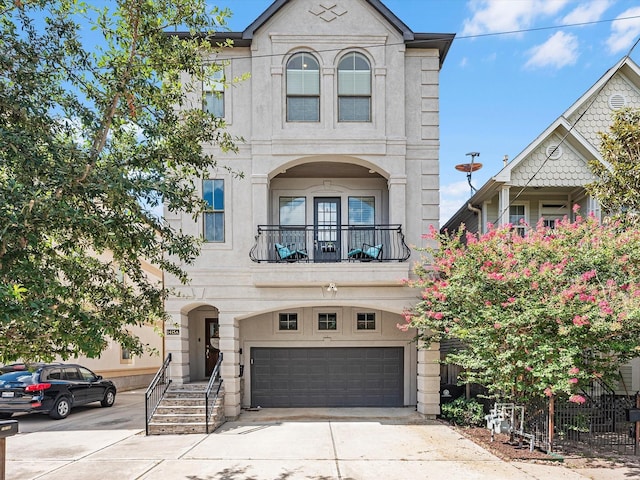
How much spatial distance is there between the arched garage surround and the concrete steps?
218 cm

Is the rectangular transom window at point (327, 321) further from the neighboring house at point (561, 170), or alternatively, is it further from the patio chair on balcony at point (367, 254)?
the neighboring house at point (561, 170)

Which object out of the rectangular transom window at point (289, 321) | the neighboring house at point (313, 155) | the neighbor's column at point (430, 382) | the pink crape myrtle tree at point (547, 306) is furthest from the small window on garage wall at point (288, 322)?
the pink crape myrtle tree at point (547, 306)

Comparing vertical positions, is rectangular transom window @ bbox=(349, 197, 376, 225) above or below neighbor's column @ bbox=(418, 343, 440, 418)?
above

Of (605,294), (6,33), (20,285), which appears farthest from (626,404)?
(6,33)

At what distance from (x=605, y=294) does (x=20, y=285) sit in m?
8.96

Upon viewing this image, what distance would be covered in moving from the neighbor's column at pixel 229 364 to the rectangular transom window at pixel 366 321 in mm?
3859

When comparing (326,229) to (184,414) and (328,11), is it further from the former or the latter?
(184,414)

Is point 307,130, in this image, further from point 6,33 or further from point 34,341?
point 34,341

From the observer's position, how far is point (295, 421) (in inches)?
456

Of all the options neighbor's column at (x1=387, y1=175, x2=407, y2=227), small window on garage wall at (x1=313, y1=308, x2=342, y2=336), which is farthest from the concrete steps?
neighbor's column at (x1=387, y1=175, x2=407, y2=227)

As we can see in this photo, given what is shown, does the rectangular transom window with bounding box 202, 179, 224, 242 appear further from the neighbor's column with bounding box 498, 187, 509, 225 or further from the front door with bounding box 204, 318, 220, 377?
the neighbor's column with bounding box 498, 187, 509, 225

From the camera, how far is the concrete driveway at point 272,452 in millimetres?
7633

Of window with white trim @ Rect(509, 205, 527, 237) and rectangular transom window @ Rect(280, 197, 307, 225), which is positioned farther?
window with white trim @ Rect(509, 205, 527, 237)

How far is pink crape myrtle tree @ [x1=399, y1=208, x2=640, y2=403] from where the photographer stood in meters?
8.13
